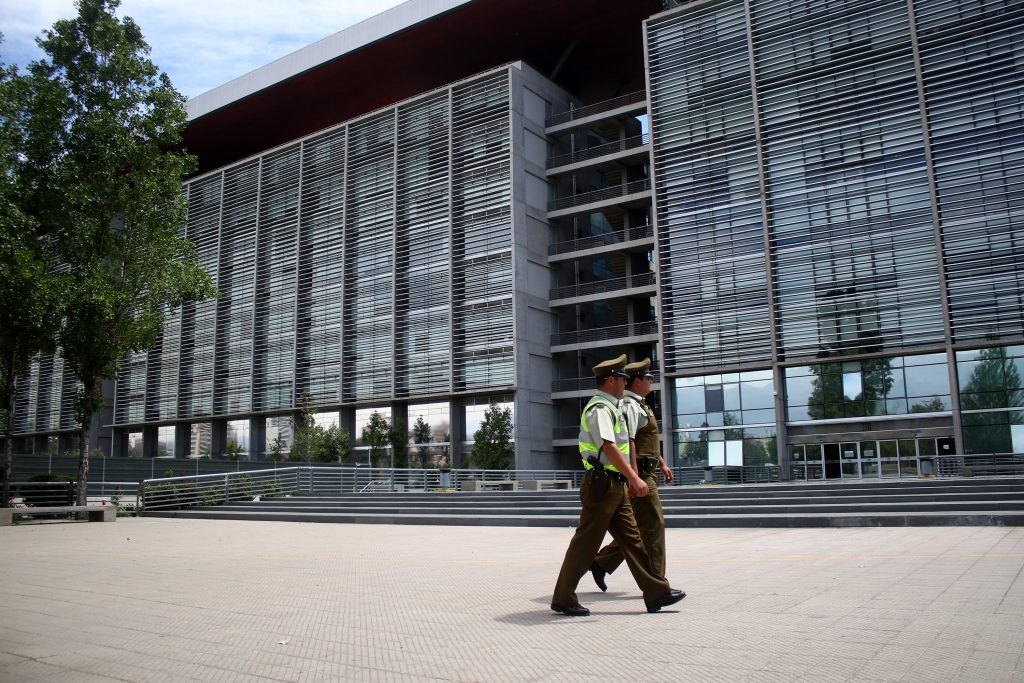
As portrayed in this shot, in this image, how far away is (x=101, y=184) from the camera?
2441 centimetres

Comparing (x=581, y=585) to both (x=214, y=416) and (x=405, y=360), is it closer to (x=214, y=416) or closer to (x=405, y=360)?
(x=405, y=360)

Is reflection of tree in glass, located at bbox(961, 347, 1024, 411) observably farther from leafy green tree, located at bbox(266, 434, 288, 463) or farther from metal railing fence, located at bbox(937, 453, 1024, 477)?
leafy green tree, located at bbox(266, 434, 288, 463)

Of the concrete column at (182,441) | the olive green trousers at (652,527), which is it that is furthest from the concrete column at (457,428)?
the olive green trousers at (652,527)

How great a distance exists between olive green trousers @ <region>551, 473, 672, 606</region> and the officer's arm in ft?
0.58

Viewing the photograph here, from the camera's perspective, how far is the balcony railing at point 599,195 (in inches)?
1826

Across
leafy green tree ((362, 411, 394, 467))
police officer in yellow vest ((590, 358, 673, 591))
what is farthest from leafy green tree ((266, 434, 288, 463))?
police officer in yellow vest ((590, 358, 673, 591))

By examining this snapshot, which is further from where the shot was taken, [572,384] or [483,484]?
[572,384]

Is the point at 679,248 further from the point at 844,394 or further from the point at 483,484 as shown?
the point at 483,484

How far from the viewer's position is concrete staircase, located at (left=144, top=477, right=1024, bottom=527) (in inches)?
595

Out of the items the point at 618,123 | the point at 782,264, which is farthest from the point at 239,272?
the point at 782,264

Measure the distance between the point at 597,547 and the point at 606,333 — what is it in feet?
134

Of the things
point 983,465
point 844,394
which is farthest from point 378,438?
point 983,465

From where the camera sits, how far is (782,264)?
120 ft

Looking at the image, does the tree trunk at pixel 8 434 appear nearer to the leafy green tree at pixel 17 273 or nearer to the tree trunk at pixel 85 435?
the leafy green tree at pixel 17 273
